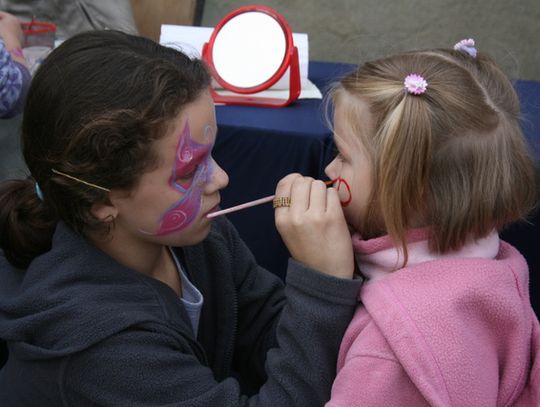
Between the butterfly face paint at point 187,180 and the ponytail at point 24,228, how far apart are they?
0.20 m

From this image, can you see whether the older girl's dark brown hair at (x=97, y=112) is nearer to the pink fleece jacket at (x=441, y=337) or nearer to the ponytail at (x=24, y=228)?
the ponytail at (x=24, y=228)

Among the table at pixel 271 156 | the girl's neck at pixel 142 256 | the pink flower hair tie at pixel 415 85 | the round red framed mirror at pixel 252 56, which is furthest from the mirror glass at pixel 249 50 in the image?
the pink flower hair tie at pixel 415 85

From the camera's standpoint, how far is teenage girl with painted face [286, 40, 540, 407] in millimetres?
838

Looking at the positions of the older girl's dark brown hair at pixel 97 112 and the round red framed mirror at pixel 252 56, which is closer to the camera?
the older girl's dark brown hair at pixel 97 112

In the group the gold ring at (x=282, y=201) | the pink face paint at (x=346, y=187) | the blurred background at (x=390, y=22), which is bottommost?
the blurred background at (x=390, y=22)

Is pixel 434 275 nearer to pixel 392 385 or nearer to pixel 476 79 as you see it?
pixel 392 385

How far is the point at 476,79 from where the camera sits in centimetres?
96

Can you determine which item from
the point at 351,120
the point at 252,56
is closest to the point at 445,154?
the point at 351,120

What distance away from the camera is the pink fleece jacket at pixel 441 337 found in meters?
0.83

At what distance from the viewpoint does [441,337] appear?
32.8 inches

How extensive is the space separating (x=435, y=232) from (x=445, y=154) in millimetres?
117

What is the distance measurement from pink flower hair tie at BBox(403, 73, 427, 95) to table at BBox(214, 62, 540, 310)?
69cm

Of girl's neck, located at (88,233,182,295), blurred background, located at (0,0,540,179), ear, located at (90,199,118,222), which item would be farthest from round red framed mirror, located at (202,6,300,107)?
blurred background, located at (0,0,540,179)

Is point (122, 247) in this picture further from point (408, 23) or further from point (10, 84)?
point (408, 23)
